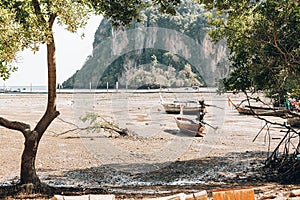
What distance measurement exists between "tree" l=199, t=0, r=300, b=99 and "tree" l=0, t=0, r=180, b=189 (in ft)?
8.20

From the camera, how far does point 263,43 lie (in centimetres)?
1146

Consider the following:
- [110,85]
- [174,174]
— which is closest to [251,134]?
[174,174]

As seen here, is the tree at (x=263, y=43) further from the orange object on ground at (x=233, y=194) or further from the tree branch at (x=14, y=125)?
the orange object on ground at (x=233, y=194)

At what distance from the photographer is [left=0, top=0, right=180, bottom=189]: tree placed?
774cm

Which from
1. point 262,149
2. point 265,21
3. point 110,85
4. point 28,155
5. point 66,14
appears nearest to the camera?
point 66,14

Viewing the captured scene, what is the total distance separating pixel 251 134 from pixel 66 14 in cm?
1781

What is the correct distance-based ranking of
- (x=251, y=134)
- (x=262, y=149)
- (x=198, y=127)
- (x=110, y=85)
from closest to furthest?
(x=262, y=149)
(x=198, y=127)
(x=251, y=134)
(x=110, y=85)

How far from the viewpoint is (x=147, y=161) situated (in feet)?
50.2

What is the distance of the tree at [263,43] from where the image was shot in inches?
431

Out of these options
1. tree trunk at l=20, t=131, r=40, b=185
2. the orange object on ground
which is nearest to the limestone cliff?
tree trunk at l=20, t=131, r=40, b=185

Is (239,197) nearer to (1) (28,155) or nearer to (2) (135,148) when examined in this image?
(1) (28,155)

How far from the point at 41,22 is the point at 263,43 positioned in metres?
5.96

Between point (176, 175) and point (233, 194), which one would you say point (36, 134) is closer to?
point (176, 175)

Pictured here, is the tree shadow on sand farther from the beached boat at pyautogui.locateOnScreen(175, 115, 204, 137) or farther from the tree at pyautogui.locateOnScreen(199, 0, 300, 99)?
the beached boat at pyautogui.locateOnScreen(175, 115, 204, 137)
